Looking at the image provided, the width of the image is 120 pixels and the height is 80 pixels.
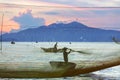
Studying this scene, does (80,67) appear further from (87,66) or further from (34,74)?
(34,74)

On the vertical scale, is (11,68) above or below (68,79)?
above

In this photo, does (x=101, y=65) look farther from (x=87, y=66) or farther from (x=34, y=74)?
(x=34, y=74)

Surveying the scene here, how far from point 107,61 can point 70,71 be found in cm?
145

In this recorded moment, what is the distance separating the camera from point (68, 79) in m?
25.2

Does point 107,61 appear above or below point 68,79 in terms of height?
above

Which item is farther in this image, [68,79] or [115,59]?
[68,79]

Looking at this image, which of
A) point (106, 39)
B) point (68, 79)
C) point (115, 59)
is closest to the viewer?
point (115, 59)

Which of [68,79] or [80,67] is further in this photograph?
[68,79]

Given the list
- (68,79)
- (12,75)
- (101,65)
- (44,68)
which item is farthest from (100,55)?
(68,79)

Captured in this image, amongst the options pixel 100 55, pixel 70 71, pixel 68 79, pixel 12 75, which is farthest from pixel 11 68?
pixel 68 79

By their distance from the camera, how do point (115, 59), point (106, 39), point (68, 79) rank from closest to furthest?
1. point (115, 59)
2. point (106, 39)
3. point (68, 79)

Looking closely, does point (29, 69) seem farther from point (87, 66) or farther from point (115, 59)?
point (115, 59)

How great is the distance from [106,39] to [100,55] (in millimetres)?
2393

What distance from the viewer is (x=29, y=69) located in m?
18.2
